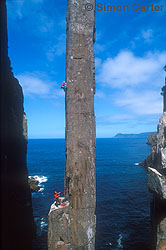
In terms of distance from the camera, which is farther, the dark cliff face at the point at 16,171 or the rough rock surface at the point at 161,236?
the dark cliff face at the point at 16,171

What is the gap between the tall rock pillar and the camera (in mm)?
7047

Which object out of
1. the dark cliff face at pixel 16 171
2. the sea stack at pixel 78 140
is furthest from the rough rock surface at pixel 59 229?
the dark cliff face at pixel 16 171

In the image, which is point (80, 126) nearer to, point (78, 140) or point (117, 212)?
point (78, 140)

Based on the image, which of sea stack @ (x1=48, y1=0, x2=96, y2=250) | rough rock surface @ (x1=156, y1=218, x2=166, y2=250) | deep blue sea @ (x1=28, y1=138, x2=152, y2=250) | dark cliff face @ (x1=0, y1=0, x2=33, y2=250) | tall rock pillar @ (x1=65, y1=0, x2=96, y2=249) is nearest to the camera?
sea stack @ (x1=48, y1=0, x2=96, y2=250)

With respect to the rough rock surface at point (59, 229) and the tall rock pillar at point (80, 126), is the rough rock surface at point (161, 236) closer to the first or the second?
the tall rock pillar at point (80, 126)

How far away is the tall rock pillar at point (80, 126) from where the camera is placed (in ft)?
23.1

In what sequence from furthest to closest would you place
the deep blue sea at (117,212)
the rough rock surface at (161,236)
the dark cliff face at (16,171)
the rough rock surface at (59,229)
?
the deep blue sea at (117,212)
the dark cliff face at (16,171)
the rough rock surface at (161,236)
the rough rock surface at (59,229)

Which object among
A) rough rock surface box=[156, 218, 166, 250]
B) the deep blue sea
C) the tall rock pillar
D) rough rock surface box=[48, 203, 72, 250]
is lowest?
the deep blue sea

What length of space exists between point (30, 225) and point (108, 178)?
27.4 metres

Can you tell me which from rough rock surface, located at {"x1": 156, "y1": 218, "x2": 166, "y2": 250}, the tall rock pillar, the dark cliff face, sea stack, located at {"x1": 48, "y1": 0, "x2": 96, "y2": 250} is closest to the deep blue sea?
the dark cliff face

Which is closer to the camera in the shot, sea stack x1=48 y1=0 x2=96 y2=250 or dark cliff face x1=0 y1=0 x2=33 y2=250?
sea stack x1=48 y1=0 x2=96 y2=250

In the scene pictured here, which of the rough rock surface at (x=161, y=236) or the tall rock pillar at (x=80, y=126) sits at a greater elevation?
the tall rock pillar at (x=80, y=126)

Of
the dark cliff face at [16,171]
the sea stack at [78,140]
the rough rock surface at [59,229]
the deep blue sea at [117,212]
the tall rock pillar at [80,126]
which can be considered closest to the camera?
the rough rock surface at [59,229]

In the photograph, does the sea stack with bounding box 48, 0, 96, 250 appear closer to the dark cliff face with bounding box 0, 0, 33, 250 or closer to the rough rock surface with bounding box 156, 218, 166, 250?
the rough rock surface with bounding box 156, 218, 166, 250
